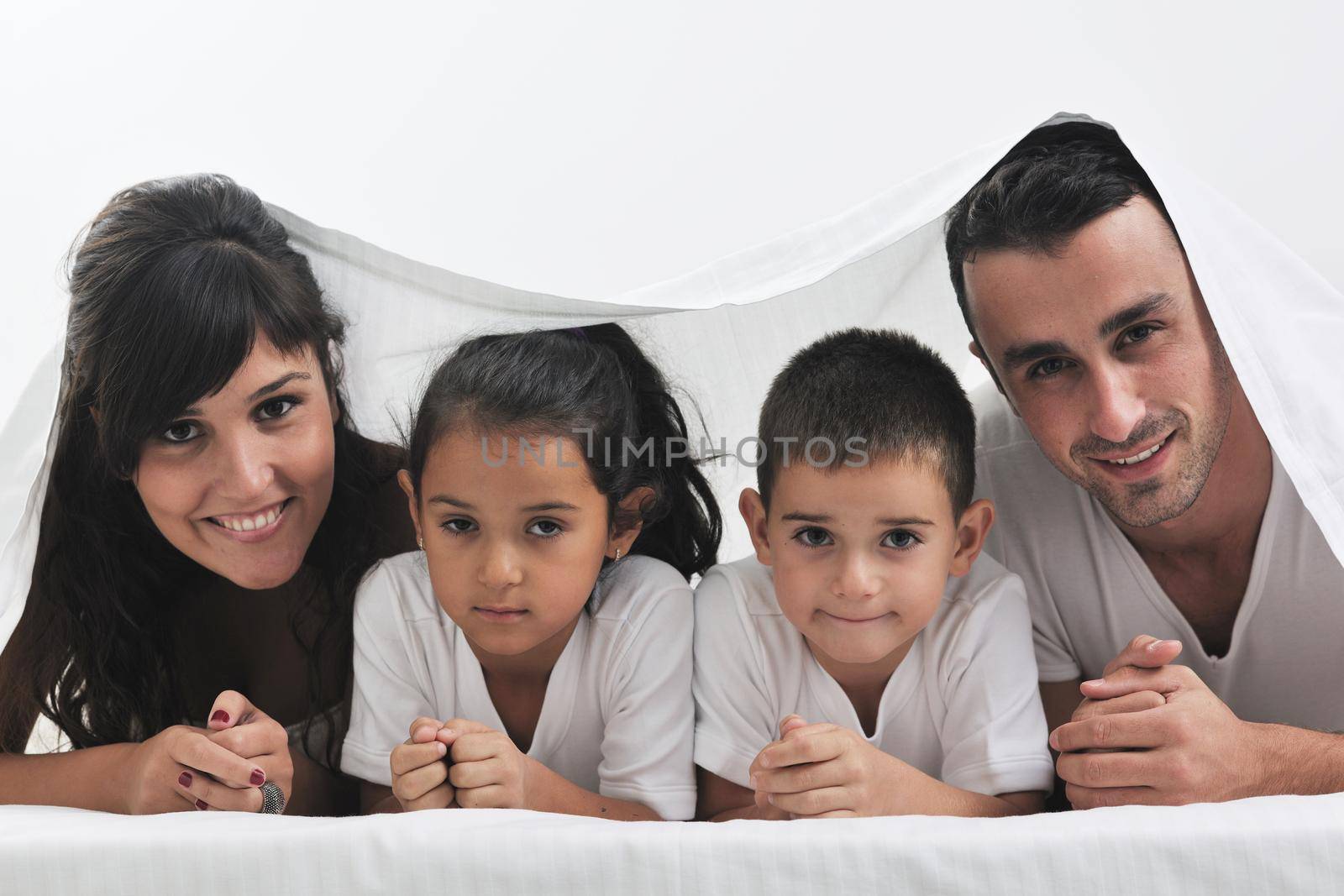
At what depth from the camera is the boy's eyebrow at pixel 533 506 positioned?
1.28 m

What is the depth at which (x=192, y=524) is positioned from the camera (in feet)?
4.63

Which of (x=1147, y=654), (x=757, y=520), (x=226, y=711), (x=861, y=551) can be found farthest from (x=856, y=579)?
(x=226, y=711)

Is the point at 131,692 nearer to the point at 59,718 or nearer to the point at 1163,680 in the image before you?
the point at 59,718

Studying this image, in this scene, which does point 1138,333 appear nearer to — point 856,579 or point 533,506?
point 856,579

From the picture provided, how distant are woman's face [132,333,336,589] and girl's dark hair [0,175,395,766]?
0.02 metres

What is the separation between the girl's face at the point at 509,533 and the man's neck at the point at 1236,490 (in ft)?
2.14

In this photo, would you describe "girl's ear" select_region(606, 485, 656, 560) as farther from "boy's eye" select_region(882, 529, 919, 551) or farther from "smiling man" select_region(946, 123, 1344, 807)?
"smiling man" select_region(946, 123, 1344, 807)

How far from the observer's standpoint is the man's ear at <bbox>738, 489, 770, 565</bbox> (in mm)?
1353

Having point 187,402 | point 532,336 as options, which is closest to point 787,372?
point 532,336

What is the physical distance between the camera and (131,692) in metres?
1.52

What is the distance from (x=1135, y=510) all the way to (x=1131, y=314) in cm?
22

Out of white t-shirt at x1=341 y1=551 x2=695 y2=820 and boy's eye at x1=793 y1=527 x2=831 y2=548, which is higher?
boy's eye at x1=793 y1=527 x2=831 y2=548

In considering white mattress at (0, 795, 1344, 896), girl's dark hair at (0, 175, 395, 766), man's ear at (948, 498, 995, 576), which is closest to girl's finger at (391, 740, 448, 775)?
white mattress at (0, 795, 1344, 896)

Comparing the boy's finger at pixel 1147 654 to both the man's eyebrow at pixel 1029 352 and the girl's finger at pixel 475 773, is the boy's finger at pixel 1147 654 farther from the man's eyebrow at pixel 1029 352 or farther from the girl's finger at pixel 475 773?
the girl's finger at pixel 475 773
